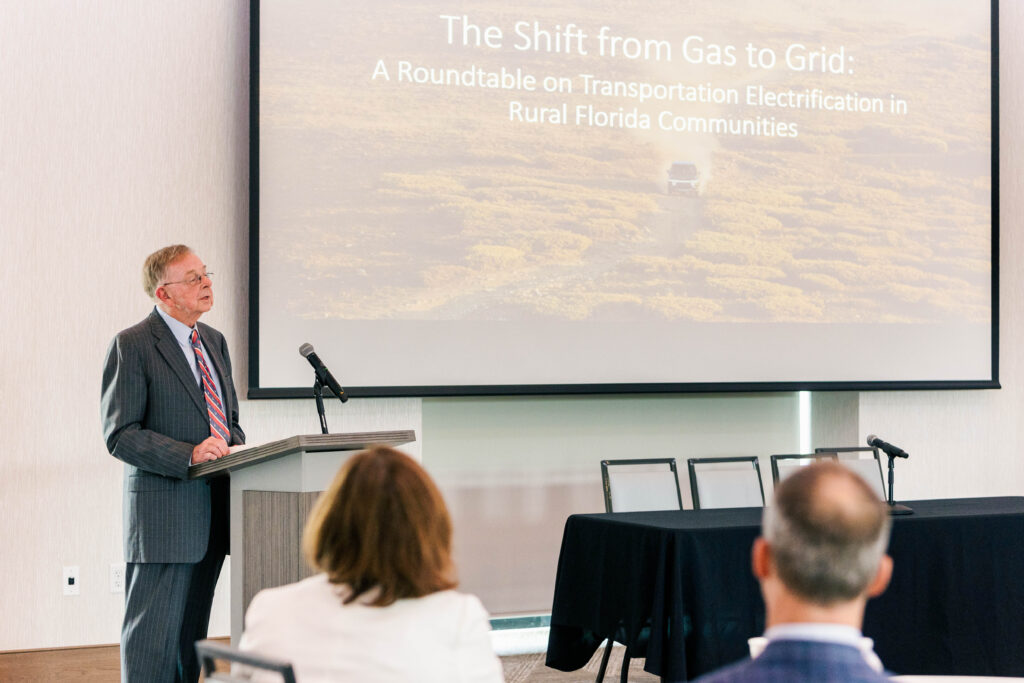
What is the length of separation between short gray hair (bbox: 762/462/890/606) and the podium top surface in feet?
5.28

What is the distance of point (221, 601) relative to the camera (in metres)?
4.72

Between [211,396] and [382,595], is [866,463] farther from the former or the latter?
[382,595]

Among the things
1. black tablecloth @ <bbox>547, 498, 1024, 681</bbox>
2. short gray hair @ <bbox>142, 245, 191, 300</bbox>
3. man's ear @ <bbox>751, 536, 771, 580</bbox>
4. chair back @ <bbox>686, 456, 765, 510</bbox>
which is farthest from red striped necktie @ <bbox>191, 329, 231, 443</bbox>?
man's ear @ <bbox>751, 536, 771, 580</bbox>

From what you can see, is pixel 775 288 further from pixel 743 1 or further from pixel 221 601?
pixel 221 601

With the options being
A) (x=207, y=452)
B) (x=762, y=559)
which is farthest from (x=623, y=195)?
(x=762, y=559)

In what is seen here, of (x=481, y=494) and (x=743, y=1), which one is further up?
(x=743, y=1)

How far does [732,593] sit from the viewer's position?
12.0ft

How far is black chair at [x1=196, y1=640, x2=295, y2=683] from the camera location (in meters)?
1.49

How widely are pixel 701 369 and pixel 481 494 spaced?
1.29 meters

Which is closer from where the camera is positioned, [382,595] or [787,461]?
[382,595]

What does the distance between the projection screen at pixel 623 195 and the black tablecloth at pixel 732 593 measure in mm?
1310

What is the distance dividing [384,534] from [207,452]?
5.75 feet

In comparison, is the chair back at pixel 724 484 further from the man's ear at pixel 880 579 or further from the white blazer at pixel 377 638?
the man's ear at pixel 880 579

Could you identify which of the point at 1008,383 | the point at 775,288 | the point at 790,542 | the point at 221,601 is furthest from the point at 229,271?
the point at 1008,383
